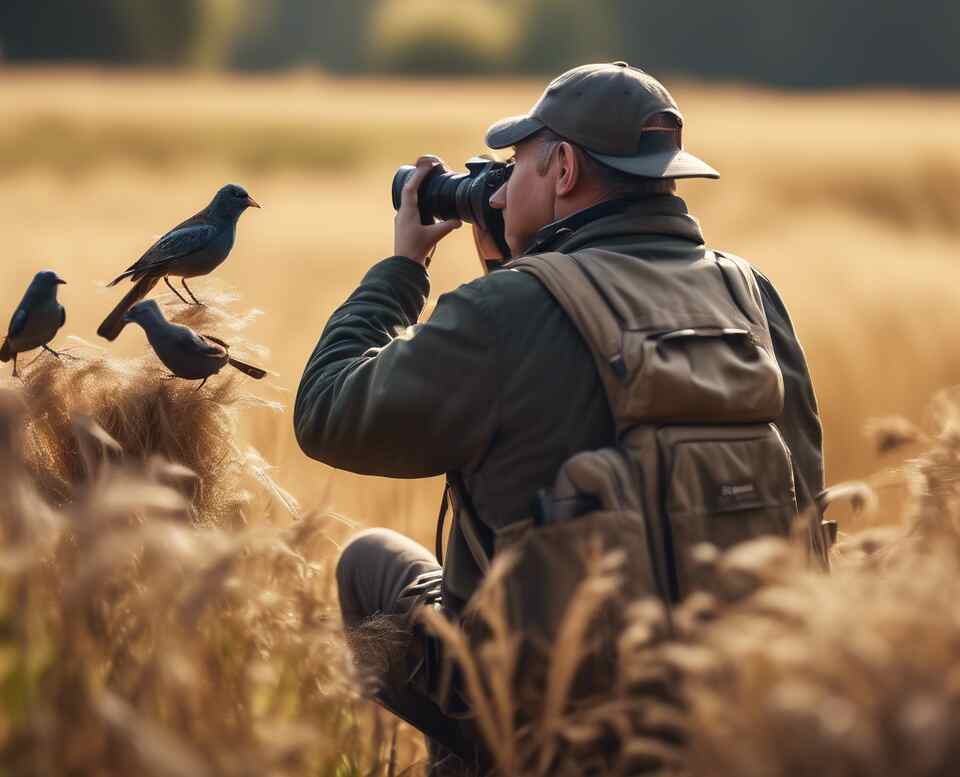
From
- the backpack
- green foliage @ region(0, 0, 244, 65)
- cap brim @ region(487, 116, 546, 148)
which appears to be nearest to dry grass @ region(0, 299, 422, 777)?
the backpack

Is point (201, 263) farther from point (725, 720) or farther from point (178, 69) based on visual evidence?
point (178, 69)

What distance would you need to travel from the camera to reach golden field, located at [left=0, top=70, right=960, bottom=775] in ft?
6.72

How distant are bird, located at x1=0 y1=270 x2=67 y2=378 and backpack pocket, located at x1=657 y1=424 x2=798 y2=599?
0.97 meters

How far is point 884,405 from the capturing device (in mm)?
5586

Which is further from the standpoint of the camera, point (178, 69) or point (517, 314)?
point (178, 69)

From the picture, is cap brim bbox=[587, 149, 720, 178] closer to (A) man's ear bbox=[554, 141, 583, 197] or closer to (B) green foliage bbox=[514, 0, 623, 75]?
(A) man's ear bbox=[554, 141, 583, 197]

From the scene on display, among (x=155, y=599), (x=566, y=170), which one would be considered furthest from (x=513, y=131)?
(x=155, y=599)

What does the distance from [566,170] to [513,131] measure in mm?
125

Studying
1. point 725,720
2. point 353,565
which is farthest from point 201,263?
point 725,720

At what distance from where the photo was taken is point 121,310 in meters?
2.30

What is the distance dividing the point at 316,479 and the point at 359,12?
175 feet

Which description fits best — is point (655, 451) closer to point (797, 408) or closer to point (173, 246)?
point (797, 408)

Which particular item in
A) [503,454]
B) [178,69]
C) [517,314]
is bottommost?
[178,69]

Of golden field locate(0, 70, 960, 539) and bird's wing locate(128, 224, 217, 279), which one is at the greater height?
bird's wing locate(128, 224, 217, 279)
